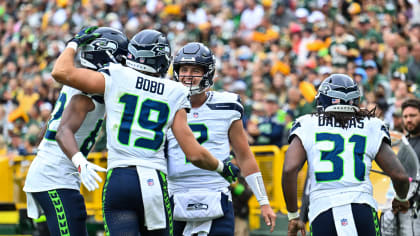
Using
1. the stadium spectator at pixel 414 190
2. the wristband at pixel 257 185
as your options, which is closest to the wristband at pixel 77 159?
the wristband at pixel 257 185

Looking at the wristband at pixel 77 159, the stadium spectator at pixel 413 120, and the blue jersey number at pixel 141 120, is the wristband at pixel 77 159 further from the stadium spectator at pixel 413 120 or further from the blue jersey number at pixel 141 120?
the stadium spectator at pixel 413 120

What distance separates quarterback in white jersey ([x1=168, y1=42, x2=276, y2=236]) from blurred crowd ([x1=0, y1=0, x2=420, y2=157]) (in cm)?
236

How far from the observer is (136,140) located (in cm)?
501

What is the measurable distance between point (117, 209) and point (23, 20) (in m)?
18.0

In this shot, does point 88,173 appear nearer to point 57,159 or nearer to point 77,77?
point 77,77

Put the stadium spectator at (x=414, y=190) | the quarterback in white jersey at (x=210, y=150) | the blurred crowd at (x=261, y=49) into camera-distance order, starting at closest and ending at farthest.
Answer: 1. the quarterback in white jersey at (x=210, y=150)
2. the stadium spectator at (x=414, y=190)
3. the blurred crowd at (x=261, y=49)

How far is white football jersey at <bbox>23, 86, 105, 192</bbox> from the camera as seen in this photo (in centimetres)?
579

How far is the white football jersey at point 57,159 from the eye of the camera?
5.79 m

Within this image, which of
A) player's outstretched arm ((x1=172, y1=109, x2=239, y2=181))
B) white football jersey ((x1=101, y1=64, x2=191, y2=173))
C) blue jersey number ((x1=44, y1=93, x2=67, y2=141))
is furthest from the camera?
blue jersey number ((x1=44, y1=93, x2=67, y2=141))

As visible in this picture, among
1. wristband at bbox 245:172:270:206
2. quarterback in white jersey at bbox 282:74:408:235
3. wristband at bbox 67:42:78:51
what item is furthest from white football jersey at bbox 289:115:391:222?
wristband at bbox 67:42:78:51

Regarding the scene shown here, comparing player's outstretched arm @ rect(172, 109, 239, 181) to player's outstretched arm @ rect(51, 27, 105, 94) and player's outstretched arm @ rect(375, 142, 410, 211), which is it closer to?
player's outstretched arm @ rect(51, 27, 105, 94)

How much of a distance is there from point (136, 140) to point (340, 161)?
155cm

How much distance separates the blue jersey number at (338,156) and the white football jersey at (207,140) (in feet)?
2.96

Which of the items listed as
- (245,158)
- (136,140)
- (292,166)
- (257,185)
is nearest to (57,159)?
(136,140)
